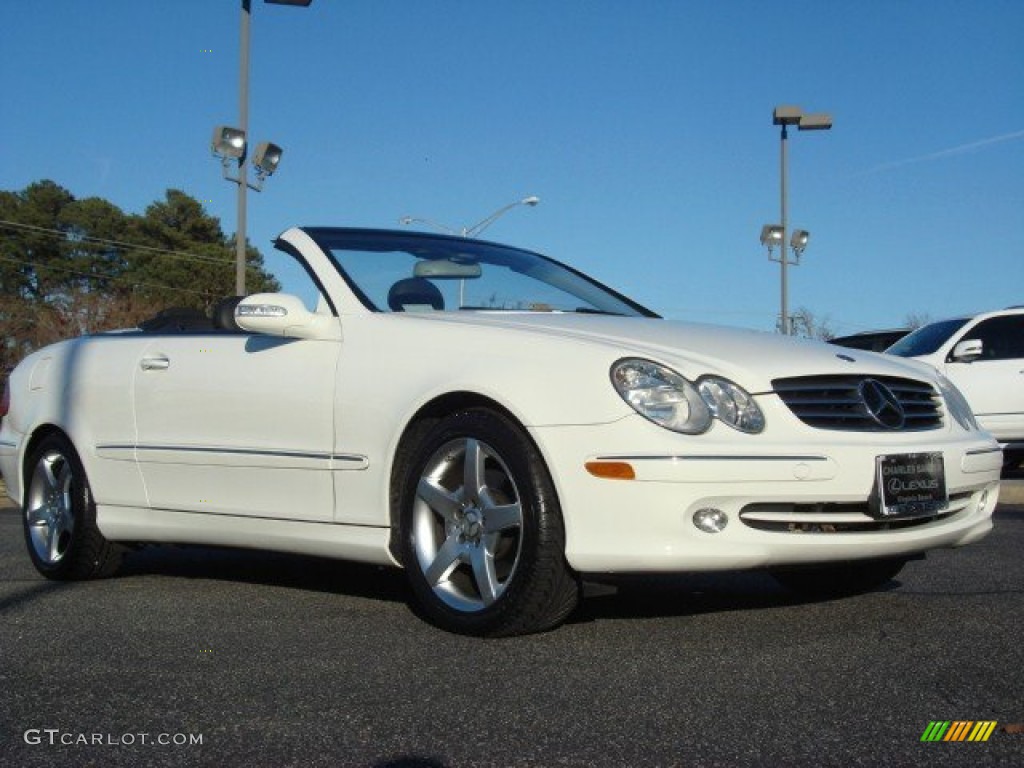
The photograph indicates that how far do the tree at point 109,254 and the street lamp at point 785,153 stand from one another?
79.5ft

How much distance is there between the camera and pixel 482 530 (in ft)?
13.5

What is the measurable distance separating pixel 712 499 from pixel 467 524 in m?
0.86

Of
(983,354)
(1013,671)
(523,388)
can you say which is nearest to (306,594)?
(523,388)

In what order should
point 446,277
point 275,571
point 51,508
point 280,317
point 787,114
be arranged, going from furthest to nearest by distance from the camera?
point 787,114
point 275,571
point 51,508
point 446,277
point 280,317

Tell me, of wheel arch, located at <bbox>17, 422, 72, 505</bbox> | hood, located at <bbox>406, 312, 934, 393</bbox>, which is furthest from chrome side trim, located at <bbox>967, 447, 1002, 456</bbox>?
wheel arch, located at <bbox>17, 422, 72, 505</bbox>

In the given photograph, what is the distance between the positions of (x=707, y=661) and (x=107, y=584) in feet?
10.4

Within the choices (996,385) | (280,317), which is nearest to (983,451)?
(280,317)

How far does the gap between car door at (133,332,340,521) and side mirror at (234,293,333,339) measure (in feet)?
0.26

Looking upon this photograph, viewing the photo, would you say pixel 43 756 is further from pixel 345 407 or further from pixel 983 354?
pixel 983 354

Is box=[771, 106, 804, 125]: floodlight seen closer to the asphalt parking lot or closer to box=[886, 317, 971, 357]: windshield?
box=[886, 317, 971, 357]: windshield

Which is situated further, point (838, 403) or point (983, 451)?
point (983, 451)

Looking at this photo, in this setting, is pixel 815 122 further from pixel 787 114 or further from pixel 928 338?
pixel 928 338

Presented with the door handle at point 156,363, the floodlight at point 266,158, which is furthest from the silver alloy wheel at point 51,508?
the floodlight at point 266,158

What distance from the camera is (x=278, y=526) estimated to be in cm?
485
